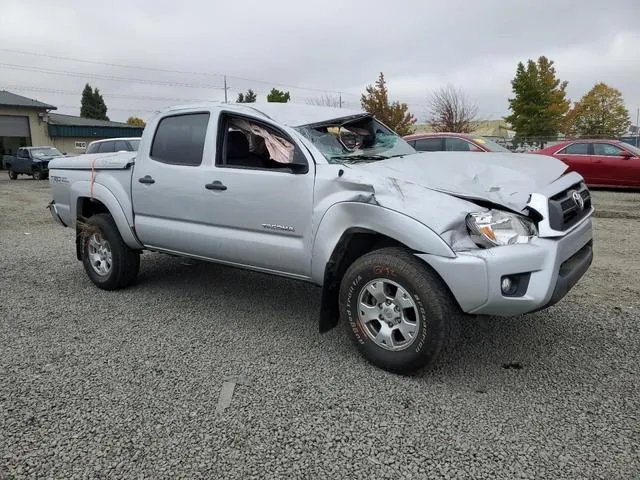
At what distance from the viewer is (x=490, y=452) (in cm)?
261

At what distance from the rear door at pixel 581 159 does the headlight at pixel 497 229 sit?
1177 centimetres

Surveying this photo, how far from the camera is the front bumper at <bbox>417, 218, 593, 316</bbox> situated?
3.02m

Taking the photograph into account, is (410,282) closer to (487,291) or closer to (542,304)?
(487,291)

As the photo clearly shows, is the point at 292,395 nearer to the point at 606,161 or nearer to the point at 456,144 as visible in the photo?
the point at 456,144

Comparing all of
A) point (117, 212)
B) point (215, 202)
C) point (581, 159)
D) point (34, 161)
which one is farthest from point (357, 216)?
point (34, 161)

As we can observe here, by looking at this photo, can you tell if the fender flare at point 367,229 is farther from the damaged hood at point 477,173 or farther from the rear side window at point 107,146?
the rear side window at point 107,146

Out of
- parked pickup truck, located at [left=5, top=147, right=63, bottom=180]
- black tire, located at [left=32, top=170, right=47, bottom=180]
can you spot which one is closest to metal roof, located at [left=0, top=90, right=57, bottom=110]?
parked pickup truck, located at [left=5, top=147, right=63, bottom=180]

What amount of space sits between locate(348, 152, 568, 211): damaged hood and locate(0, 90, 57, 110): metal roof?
39.9 metres

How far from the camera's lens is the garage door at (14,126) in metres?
36.9

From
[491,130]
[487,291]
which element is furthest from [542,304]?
[491,130]

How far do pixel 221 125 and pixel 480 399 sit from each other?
9.81 feet

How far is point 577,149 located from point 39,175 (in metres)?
23.5

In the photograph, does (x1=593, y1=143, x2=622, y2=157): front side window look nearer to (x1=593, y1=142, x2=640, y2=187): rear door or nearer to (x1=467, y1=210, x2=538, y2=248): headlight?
(x1=593, y1=142, x2=640, y2=187): rear door

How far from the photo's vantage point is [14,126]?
1474 inches
